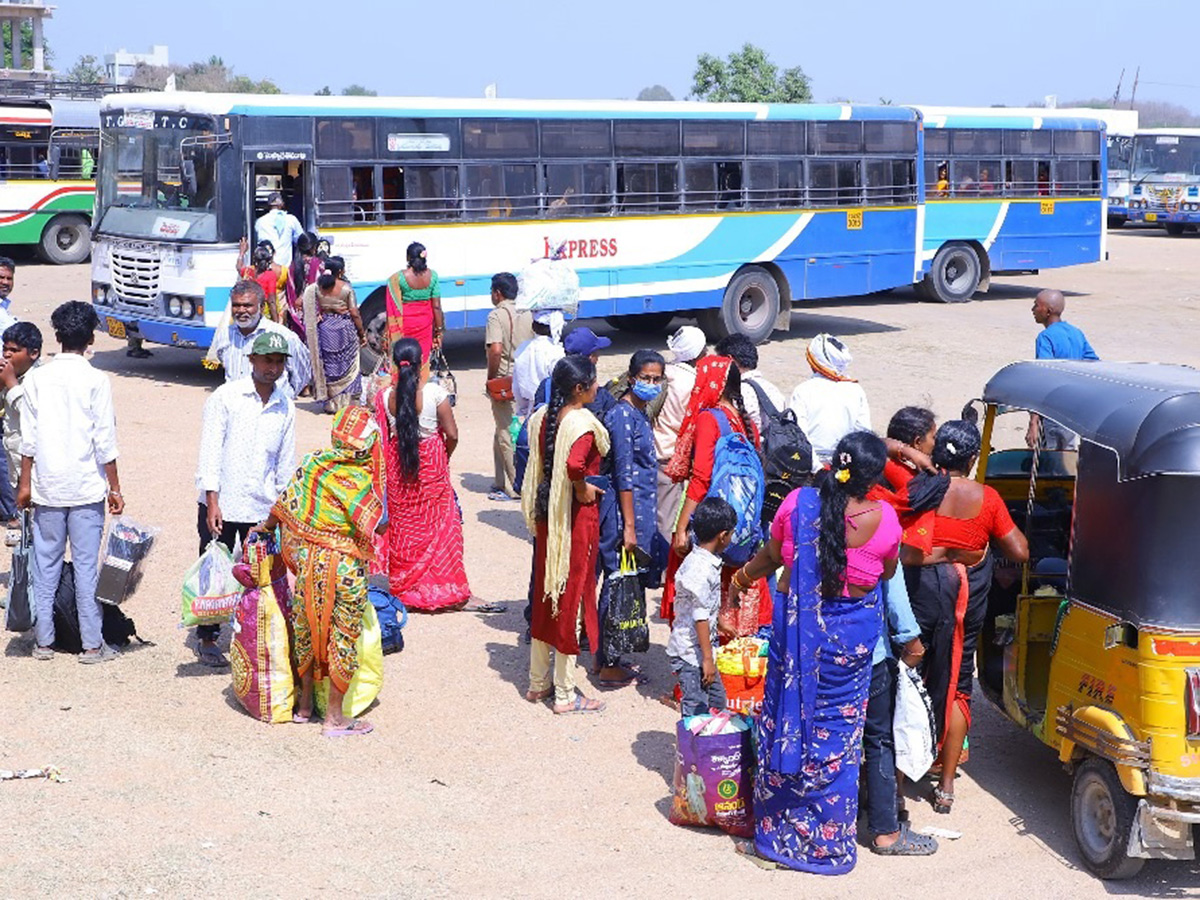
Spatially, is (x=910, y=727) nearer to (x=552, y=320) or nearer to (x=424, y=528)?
(x=424, y=528)

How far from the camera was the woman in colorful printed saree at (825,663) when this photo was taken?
5184mm

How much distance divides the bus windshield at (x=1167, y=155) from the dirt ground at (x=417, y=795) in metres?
27.9

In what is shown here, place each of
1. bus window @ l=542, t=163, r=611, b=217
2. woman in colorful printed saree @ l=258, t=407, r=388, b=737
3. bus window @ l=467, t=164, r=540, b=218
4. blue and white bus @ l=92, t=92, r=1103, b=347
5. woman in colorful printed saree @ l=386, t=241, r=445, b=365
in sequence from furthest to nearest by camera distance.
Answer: bus window @ l=542, t=163, r=611, b=217, bus window @ l=467, t=164, r=540, b=218, blue and white bus @ l=92, t=92, r=1103, b=347, woman in colorful printed saree @ l=386, t=241, r=445, b=365, woman in colorful printed saree @ l=258, t=407, r=388, b=737

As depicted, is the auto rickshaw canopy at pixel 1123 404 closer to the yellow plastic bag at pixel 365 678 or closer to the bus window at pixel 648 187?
the yellow plastic bag at pixel 365 678

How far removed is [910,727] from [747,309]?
44.2ft

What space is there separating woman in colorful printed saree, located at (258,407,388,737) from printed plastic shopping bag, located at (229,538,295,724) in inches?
7.8

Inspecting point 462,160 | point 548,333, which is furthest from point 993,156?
point 548,333

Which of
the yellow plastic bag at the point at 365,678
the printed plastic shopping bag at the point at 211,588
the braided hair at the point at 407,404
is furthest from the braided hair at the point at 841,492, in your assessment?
the braided hair at the point at 407,404

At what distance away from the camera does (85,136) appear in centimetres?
2683

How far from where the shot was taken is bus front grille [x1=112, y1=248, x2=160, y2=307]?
15.3m

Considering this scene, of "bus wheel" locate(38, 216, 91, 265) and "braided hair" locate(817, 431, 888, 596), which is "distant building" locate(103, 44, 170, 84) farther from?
"braided hair" locate(817, 431, 888, 596)

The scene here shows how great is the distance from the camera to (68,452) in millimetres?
6941

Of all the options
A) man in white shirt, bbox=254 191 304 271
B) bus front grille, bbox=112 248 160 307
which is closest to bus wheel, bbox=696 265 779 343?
man in white shirt, bbox=254 191 304 271

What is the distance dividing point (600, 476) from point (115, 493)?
88.1 inches
